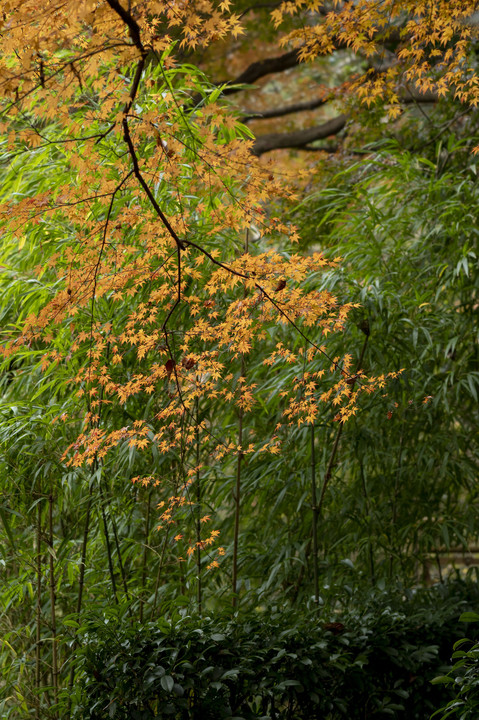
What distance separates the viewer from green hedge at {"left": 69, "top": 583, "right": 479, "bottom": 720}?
2094 millimetres

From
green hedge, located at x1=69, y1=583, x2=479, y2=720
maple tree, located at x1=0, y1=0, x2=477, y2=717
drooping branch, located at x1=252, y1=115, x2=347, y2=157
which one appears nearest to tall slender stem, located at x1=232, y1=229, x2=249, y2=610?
maple tree, located at x1=0, y1=0, x2=477, y2=717

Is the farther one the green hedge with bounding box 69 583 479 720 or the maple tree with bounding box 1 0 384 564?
the green hedge with bounding box 69 583 479 720

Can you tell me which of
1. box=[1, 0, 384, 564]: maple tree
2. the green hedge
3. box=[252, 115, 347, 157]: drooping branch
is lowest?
the green hedge

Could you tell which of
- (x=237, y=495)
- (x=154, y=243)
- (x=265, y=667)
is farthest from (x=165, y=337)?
(x=265, y=667)

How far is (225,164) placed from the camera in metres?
2.19

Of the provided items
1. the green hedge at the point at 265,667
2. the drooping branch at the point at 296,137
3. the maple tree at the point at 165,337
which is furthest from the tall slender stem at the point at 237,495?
the drooping branch at the point at 296,137

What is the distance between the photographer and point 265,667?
2.15 meters

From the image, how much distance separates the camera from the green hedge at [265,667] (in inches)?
82.4

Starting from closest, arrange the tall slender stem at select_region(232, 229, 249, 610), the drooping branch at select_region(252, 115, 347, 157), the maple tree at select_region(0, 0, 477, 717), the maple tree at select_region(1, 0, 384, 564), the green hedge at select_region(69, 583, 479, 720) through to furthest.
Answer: the maple tree at select_region(1, 0, 384, 564)
the green hedge at select_region(69, 583, 479, 720)
the maple tree at select_region(0, 0, 477, 717)
the tall slender stem at select_region(232, 229, 249, 610)
the drooping branch at select_region(252, 115, 347, 157)

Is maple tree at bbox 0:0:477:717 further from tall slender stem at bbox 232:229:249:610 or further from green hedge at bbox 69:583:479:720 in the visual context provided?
green hedge at bbox 69:583:479:720

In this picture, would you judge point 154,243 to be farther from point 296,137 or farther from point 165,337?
point 296,137

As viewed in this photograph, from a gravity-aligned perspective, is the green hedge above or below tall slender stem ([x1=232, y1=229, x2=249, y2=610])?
below

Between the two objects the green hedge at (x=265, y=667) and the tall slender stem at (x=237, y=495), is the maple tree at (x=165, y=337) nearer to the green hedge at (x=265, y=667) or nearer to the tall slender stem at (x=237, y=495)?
the tall slender stem at (x=237, y=495)

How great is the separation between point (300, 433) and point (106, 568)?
39.6 inches
